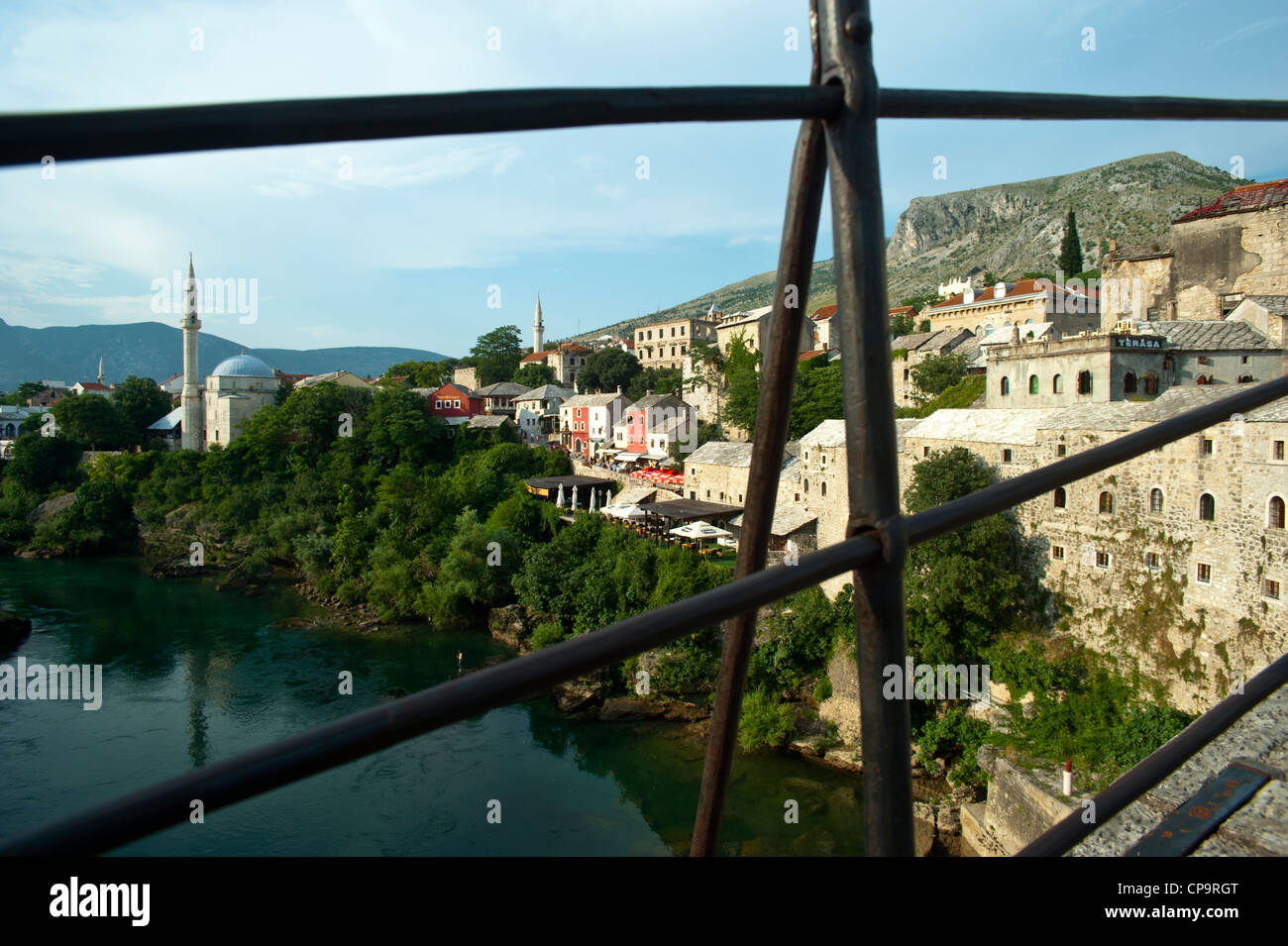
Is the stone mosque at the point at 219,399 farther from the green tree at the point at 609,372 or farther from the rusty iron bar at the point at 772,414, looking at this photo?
the rusty iron bar at the point at 772,414

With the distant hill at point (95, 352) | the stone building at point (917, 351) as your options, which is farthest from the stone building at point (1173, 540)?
the distant hill at point (95, 352)

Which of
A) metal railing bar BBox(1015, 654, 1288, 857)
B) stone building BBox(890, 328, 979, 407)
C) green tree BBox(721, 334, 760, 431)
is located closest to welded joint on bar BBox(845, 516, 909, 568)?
metal railing bar BBox(1015, 654, 1288, 857)

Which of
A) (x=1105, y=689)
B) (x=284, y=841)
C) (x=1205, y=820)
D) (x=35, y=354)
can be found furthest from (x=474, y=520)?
(x=35, y=354)

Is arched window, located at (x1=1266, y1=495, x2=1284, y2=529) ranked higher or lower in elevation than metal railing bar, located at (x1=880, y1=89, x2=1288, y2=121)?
lower

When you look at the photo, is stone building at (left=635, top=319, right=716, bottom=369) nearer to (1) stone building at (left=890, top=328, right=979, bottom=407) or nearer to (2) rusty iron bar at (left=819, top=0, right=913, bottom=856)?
(1) stone building at (left=890, top=328, right=979, bottom=407)
